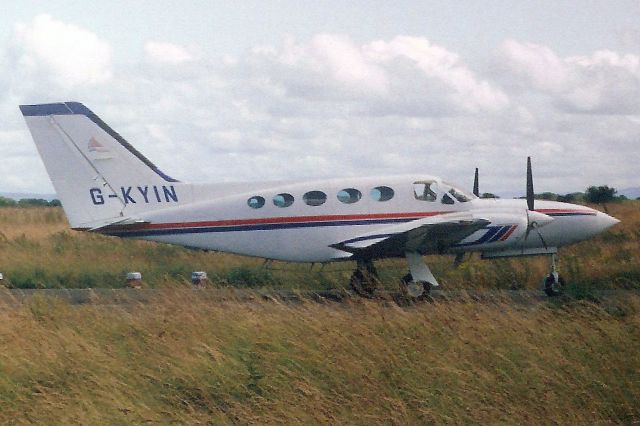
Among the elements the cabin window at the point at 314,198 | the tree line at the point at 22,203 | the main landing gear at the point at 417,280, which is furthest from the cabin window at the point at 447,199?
the tree line at the point at 22,203

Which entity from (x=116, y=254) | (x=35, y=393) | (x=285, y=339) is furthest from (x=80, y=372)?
(x=116, y=254)

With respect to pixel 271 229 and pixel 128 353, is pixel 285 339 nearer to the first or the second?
pixel 128 353

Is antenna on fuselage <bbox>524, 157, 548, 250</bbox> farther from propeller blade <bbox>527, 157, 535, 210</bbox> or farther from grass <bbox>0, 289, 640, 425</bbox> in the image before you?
grass <bbox>0, 289, 640, 425</bbox>

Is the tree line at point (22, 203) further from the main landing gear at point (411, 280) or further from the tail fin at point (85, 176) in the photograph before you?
the main landing gear at point (411, 280)

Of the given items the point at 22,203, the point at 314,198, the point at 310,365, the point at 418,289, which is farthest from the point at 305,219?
the point at 22,203

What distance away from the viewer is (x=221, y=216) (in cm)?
1838

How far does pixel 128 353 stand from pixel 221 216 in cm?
793

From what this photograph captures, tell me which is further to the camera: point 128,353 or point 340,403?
point 128,353

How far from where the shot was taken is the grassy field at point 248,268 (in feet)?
70.1

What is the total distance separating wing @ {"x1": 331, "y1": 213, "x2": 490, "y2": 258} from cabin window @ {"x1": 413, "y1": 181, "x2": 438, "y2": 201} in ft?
1.80

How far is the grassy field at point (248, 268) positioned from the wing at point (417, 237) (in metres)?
1.98

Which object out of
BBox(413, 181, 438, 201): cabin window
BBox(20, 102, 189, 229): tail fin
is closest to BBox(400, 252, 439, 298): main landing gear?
BBox(413, 181, 438, 201): cabin window

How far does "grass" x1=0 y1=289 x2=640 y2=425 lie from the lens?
8016mm

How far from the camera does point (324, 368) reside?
9172 mm
